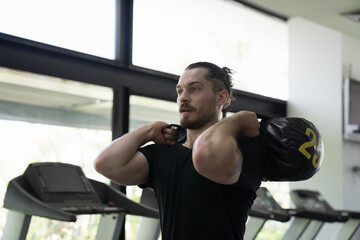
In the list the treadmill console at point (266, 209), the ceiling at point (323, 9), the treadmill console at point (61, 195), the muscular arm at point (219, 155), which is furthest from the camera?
the ceiling at point (323, 9)

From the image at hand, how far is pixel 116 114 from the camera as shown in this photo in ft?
16.0

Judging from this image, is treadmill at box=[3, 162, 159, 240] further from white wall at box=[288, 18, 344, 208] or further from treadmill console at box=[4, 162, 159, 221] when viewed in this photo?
white wall at box=[288, 18, 344, 208]

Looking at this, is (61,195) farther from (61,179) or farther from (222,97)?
(222,97)

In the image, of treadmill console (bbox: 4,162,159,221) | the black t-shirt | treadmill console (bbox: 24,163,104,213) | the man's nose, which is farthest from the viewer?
treadmill console (bbox: 24,163,104,213)

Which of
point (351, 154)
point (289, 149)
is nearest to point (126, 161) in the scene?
point (289, 149)

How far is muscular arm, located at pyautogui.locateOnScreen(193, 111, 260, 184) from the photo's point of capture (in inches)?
67.2

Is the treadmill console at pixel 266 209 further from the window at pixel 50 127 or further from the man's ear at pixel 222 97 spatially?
the man's ear at pixel 222 97

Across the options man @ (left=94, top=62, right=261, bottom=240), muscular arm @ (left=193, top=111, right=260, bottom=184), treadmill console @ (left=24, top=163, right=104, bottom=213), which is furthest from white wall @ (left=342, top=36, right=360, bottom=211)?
muscular arm @ (left=193, top=111, right=260, bottom=184)

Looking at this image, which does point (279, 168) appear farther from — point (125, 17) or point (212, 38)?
point (212, 38)

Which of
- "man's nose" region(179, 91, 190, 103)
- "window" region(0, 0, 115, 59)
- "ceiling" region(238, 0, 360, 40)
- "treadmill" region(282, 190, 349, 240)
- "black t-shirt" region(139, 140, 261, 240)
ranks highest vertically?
"ceiling" region(238, 0, 360, 40)

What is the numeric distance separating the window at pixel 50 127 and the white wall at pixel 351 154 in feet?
10.8

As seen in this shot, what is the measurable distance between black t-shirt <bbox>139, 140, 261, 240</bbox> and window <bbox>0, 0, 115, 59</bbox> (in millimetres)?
2682

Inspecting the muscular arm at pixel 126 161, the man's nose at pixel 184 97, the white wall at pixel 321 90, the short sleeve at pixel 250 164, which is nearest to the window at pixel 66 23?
the muscular arm at pixel 126 161

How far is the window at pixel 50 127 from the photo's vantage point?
13.5 ft
